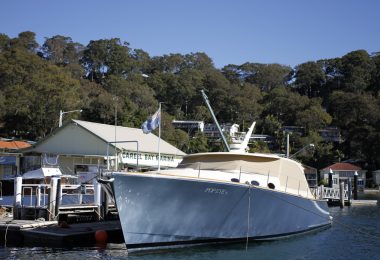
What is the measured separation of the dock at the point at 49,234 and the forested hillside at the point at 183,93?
42.5m

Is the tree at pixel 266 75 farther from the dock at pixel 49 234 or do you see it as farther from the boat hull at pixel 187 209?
the boat hull at pixel 187 209

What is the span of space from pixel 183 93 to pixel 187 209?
87142mm

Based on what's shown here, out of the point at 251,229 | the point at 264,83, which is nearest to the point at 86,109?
the point at 251,229

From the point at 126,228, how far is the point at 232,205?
12.8ft

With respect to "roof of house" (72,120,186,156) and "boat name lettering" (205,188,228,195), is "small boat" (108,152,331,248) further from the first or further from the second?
"roof of house" (72,120,186,156)

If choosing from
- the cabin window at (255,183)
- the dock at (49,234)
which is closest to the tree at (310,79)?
the cabin window at (255,183)

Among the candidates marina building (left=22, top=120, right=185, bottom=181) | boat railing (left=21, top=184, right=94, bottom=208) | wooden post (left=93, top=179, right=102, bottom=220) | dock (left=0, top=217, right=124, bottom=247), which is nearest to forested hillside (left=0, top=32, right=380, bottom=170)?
marina building (left=22, top=120, right=185, bottom=181)

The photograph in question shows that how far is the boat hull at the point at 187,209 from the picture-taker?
1712cm

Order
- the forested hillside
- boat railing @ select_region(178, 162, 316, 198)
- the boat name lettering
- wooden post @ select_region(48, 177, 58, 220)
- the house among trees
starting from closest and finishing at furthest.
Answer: the boat name lettering, boat railing @ select_region(178, 162, 316, 198), wooden post @ select_region(48, 177, 58, 220), the forested hillside, the house among trees

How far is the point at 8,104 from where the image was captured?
62438 millimetres

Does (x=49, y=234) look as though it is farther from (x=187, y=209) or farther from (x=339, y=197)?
(x=339, y=197)

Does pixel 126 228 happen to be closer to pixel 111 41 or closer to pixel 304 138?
pixel 304 138

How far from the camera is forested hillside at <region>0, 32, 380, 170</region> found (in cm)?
6362

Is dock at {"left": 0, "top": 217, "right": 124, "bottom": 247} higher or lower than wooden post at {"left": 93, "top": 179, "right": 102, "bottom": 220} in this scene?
lower
